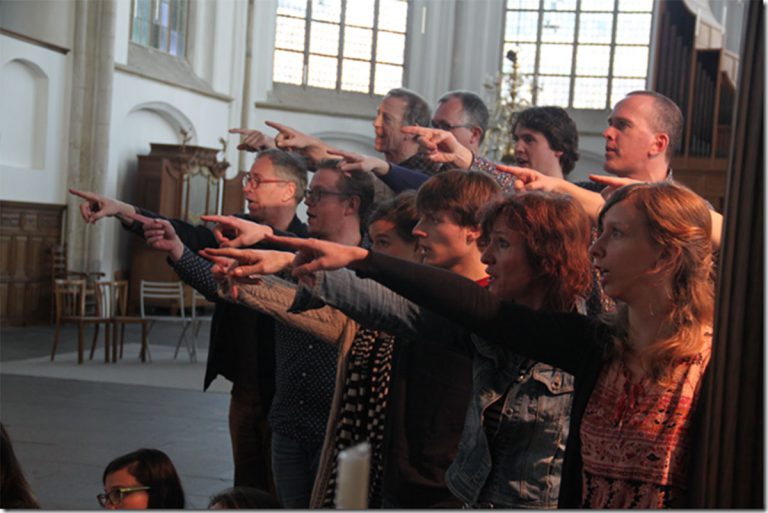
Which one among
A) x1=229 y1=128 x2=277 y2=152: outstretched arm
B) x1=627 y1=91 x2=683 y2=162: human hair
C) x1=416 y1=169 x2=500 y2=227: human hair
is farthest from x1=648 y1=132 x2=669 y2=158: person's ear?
x1=229 y1=128 x2=277 y2=152: outstretched arm

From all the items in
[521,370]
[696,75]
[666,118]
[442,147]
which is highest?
[696,75]

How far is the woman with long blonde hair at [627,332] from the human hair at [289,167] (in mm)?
1650

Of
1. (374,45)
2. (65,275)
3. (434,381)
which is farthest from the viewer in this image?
(65,275)

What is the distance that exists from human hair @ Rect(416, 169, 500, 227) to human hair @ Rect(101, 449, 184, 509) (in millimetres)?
847

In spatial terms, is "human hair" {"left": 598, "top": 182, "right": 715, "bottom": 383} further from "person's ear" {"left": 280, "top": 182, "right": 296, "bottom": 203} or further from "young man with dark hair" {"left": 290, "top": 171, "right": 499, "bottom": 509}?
"person's ear" {"left": 280, "top": 182, "right": 296, "bottom": 203}

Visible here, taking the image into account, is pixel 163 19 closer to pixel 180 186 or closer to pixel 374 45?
pixel 374 45

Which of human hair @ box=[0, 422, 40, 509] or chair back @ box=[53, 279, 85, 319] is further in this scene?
chair back @ box=[53, 279, 85, 319]

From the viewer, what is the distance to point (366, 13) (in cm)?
463

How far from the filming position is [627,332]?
1.83 m

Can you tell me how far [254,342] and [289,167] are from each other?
1.84 ft

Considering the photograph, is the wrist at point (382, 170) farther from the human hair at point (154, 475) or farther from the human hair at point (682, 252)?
the human hair at point (682, 252)

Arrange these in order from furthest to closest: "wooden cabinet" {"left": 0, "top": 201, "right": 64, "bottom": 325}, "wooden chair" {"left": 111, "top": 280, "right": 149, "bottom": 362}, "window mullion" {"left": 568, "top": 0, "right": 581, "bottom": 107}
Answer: "wooden cabinet" {"left": 0, "top": 201, "right": 64, "bottom": 325} < "wooden chair" {"left": 111, "top": 280, "right": 149, "bottom": 362} < "window mullion" {"left": 568, "top": 0, "right": 581, "bottom": 107}

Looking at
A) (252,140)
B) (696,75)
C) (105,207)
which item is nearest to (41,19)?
(696,75)

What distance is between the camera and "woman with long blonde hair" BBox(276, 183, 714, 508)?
1776 millimetres
